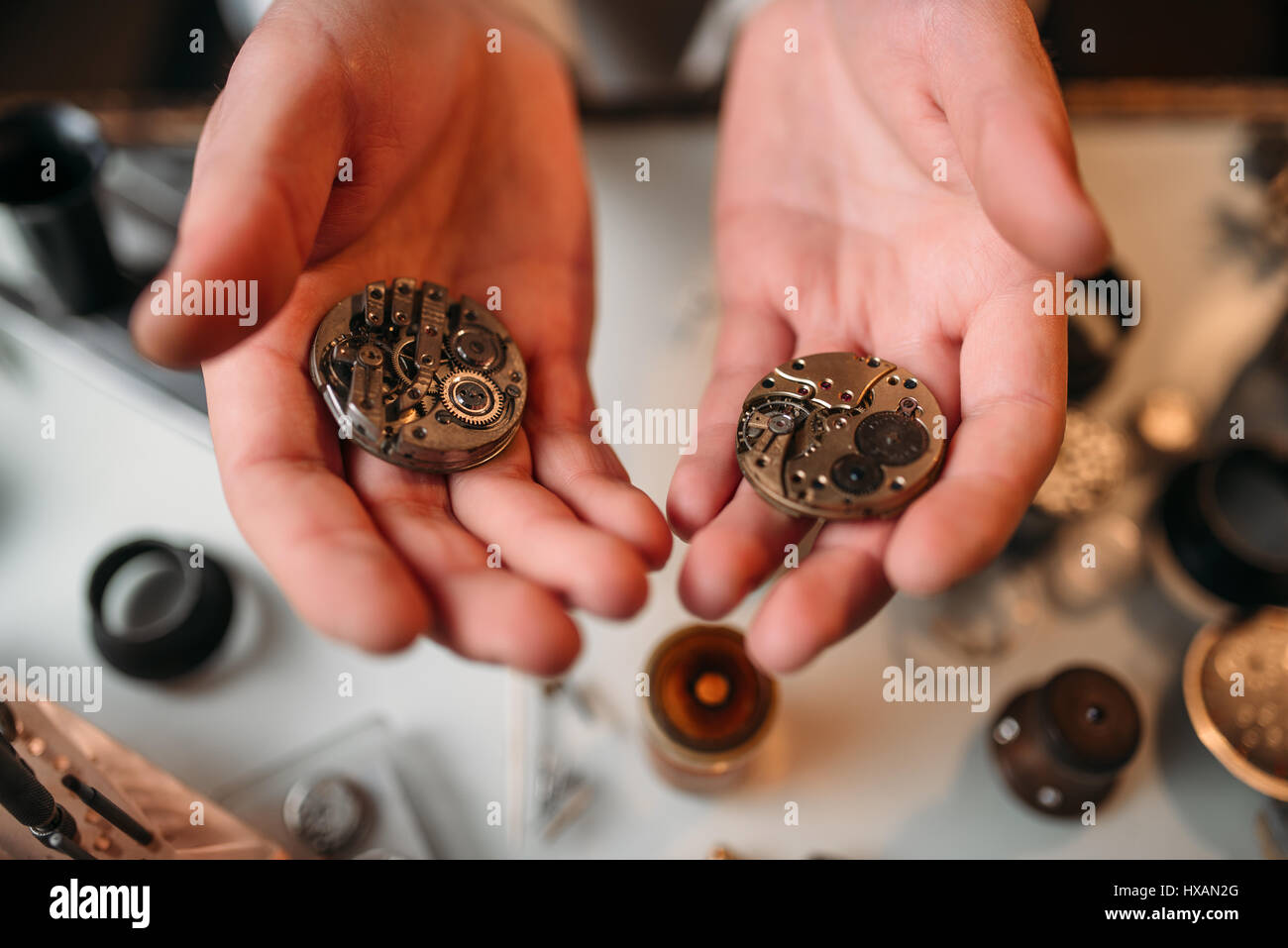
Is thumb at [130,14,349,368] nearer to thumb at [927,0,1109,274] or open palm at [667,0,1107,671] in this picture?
open palm at [667,0,1107,671]

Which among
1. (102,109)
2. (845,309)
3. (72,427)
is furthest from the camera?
(102,109)

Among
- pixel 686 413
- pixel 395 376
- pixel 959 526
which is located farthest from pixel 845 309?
pixel 395 376

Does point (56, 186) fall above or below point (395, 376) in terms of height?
above

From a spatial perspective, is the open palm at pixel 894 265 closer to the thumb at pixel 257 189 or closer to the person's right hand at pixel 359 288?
the person's right hand at pixel 359 288

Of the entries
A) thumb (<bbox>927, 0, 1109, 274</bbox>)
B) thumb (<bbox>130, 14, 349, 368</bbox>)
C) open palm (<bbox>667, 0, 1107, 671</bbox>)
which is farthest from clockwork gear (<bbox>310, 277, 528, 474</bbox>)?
thumb (<bbox>927, 0, 1109, 274</bbox>)

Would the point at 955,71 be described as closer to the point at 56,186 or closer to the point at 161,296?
the point at 161,296

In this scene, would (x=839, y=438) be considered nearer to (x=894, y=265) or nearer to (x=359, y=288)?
(x=894, y=265)
